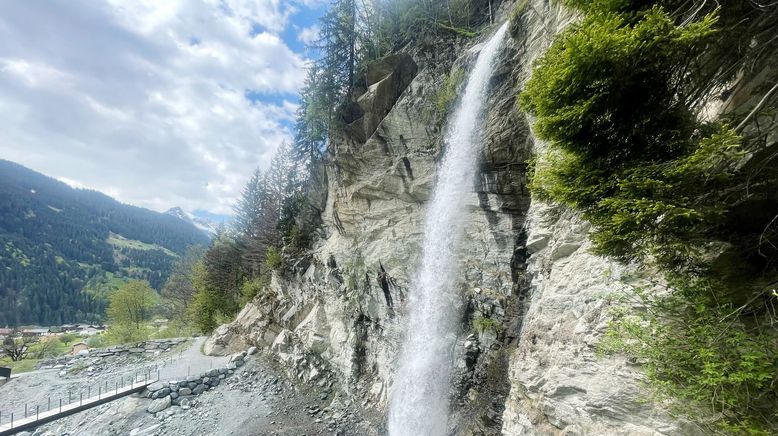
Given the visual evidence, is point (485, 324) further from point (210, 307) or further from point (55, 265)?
point (55, 265)

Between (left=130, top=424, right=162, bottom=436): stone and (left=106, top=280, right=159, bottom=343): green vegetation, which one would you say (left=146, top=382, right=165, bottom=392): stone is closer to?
(left=130, top=424, right=162, bottom=436): stone

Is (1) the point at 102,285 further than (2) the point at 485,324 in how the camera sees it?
Yes

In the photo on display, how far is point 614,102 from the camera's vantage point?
4836mm

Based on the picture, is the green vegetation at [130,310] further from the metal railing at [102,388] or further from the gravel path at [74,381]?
the metal railing at [102,388]

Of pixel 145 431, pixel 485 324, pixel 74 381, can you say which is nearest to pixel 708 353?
pixel 485 324

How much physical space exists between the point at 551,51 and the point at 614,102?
147cm

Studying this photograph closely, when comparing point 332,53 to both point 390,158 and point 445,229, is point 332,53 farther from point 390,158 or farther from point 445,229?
point 445,229

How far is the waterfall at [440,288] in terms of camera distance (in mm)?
12664

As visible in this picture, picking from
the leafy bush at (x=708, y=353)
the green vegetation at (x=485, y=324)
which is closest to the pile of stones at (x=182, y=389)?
the green vegetation at (x=485, y=324)

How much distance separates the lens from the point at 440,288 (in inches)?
558

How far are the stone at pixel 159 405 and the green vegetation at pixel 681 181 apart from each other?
21927mm

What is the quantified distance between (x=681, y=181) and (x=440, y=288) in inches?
430

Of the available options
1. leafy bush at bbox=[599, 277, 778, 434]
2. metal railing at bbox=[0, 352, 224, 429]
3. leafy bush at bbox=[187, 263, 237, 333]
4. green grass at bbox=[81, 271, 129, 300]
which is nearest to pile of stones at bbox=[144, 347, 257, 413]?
metal railing at bbox=[0, 352, 224, 429]

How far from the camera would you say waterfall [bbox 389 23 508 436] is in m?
12.7
